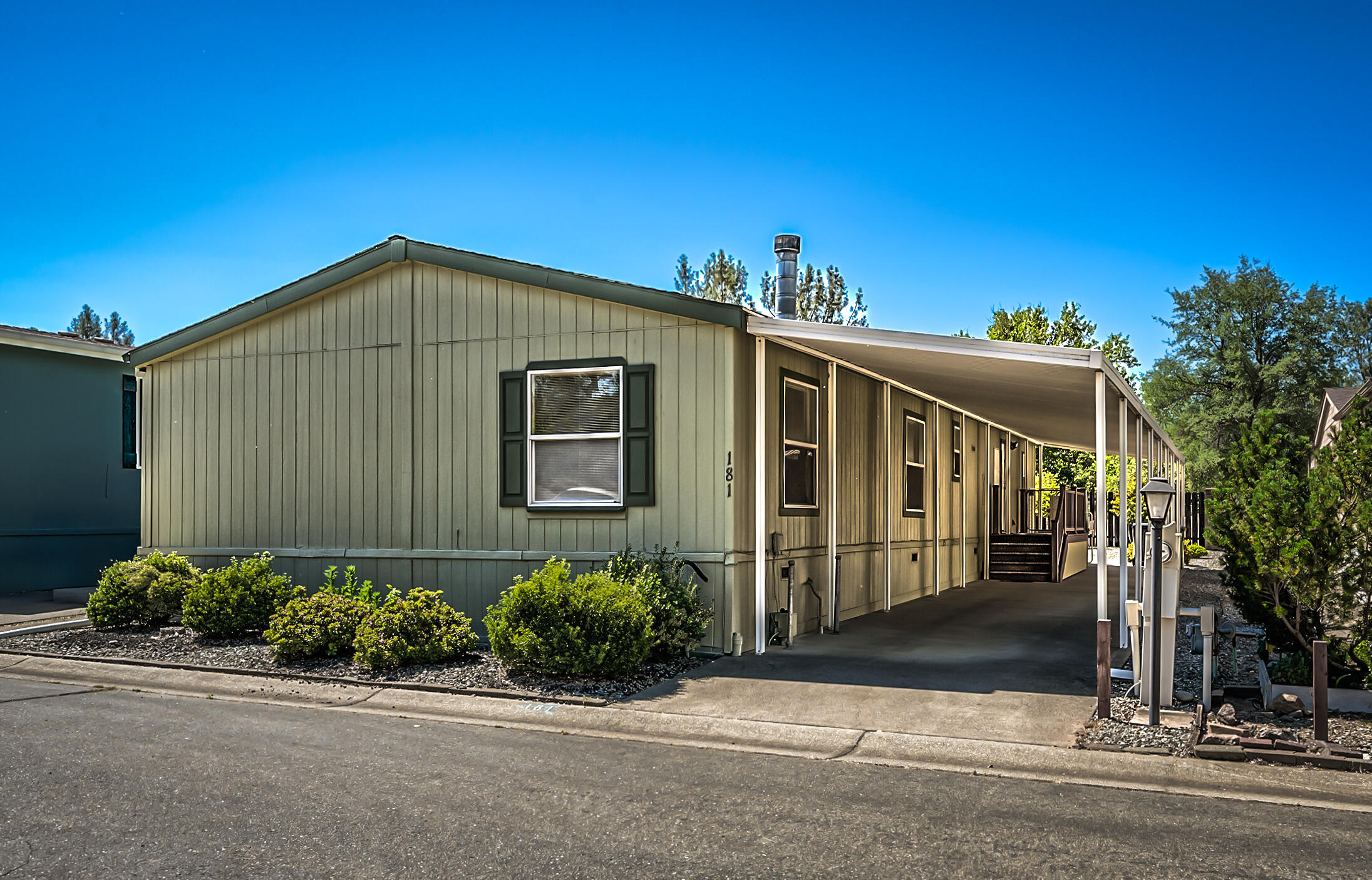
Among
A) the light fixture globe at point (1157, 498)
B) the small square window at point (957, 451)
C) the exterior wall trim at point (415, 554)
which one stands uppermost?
the small square window at point (957, 451)

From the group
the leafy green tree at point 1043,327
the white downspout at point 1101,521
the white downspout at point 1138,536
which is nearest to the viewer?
the white downspout at point 1101,521

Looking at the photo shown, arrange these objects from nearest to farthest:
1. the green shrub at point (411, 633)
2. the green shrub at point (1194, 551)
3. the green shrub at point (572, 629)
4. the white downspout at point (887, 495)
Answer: the green shrub at point (572, 629), the green shrub at point (411, 633), the white downspout at point (887, 495), the green shrub at point (1194, 551)

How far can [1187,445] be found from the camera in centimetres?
4344

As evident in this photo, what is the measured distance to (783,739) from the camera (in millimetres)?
6676

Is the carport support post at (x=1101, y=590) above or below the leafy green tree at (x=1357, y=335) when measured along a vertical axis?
below

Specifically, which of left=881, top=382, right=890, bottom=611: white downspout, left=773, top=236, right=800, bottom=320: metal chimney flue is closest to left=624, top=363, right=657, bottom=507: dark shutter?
left=773, top=236, right=800, bottom=320: metal chimney flue

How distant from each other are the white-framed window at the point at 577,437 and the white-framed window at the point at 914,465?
18.2ft

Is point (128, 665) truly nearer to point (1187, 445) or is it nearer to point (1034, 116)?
point (1034, 116)

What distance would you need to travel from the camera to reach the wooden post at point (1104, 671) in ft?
22.1

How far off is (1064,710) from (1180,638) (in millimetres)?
4303

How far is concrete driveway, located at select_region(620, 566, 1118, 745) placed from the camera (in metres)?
6.93

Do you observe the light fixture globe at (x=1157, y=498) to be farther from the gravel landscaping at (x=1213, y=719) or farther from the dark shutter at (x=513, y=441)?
→ the dark shutter at (x=513, y=441)

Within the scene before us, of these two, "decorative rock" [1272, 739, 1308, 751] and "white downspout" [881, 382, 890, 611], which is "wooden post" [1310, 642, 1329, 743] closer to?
"decorative rock" [1272, 739, 1308, 751]

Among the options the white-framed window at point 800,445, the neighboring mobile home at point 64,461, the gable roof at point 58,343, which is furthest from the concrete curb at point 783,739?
the gable roof at point 58,343
